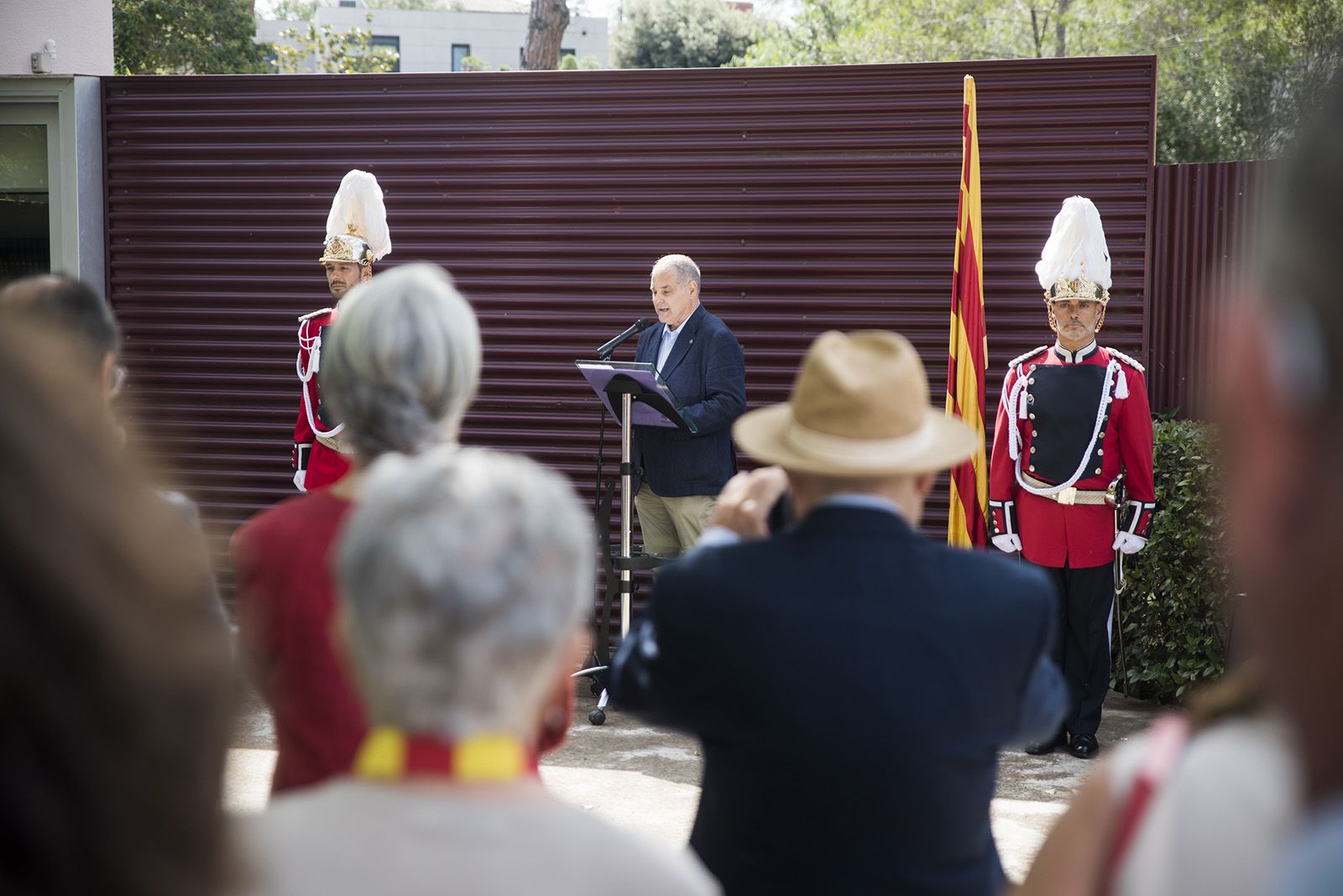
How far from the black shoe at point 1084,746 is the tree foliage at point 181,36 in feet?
58.4

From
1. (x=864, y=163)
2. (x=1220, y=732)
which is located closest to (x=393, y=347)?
(x=1220, y=732)

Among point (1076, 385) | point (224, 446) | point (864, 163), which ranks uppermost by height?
point (864, 163)

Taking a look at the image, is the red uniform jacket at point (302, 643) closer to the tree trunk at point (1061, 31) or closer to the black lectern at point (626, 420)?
the black lectern at point (626, 420)

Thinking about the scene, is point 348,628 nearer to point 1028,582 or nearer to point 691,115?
point 1028,582

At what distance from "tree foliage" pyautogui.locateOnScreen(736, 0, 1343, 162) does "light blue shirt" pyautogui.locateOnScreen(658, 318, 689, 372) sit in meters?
16.9

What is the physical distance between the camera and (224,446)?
7.41 meters

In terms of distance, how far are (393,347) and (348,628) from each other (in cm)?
97

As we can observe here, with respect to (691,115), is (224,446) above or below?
below

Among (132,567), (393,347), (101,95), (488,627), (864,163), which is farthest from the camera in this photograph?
(101,95)

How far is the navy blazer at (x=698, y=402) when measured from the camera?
6145 mm

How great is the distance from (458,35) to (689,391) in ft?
154

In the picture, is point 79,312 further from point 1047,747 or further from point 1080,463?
point 1047,747

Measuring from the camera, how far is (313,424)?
234 inches

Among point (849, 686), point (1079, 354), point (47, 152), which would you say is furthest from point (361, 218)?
point (849, 686)
